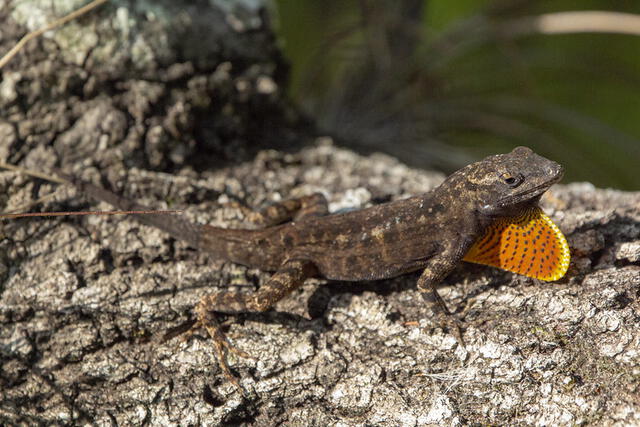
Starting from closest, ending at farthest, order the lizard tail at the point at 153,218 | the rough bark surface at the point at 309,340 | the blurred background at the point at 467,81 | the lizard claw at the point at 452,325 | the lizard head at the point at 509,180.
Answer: the rough bark surface at the point at 309,340 → the lizard claw at the point at 452,325 → the lizard head at the point at 509,180 → the lizard tail at the point at 153,218 → the blurred background at the point at 467,81

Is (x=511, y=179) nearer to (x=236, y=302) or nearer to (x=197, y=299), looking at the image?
(x=236, y=302)

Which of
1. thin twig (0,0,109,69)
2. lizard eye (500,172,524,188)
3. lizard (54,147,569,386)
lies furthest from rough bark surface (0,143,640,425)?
thin twig (0,0,109,69)

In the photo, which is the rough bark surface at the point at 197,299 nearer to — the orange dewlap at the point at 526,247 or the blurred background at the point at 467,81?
the orange dewlap at the point at 526,247

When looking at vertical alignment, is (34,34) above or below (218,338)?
above

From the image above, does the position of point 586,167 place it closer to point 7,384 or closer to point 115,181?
point 115,181

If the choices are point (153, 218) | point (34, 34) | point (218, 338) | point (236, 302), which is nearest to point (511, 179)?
point (236, 302)

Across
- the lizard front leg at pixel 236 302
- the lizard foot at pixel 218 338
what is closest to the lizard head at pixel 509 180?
the lizard front leg at pixel 236 302

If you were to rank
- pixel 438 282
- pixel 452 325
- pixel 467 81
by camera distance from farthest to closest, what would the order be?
pixel 467 81, pixel 438 282, pixel 452 325

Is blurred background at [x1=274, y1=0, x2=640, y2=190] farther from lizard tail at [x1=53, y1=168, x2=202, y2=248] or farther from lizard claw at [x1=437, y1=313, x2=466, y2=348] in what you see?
lizard claw at [x1=437, y1=313, x2=466, y2=348]
